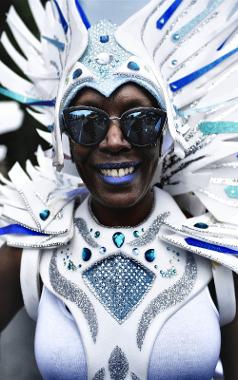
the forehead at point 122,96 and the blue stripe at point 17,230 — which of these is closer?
the forehead at point 122,96

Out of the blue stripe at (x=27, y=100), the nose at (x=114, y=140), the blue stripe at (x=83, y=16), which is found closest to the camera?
the nose at (x=114, y=140)

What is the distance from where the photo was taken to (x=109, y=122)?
1.61 m

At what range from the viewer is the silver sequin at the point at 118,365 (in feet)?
5.37

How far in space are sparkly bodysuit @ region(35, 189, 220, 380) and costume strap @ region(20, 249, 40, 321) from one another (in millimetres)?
24

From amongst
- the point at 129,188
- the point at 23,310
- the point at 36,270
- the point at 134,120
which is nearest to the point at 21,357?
the point at 23,310

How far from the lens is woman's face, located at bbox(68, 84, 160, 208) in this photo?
63.7 inches

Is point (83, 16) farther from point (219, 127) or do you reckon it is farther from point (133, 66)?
point (219, 127)

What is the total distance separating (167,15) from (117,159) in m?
0.44

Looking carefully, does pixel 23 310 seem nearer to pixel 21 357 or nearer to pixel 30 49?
pixel 21 357

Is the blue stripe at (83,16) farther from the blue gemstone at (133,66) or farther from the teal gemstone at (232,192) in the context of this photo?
the teal gemstone at (232,192)

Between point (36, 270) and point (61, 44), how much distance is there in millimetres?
629

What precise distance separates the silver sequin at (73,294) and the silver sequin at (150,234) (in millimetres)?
179

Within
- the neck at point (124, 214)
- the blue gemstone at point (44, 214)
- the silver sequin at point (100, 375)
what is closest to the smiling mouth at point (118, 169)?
the neck at point (124, 214)

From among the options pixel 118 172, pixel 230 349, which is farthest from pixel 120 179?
pixel 230 349
